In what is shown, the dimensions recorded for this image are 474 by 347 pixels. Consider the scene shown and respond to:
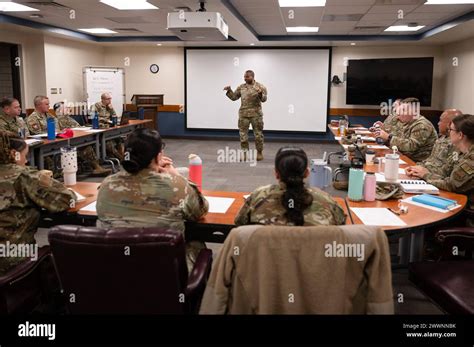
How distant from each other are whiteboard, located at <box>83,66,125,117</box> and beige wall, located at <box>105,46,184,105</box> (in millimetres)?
736

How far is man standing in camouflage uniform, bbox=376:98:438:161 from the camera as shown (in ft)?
14.9

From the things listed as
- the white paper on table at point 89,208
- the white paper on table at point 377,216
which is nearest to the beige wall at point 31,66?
the white paper on table at point 89,208

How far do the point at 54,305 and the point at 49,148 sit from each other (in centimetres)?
332

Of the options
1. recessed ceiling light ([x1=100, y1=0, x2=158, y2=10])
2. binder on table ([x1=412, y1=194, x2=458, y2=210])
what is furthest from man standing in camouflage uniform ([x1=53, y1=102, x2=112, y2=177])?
binder on table ([x1=412, y1=194, x2=458, y2=210])

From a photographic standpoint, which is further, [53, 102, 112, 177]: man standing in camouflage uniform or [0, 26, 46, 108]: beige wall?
[0, 26, 46, 108]: beige wall

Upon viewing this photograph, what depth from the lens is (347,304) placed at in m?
1.54

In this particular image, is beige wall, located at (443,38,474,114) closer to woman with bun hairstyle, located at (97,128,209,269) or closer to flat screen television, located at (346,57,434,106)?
flat screen television, located at (346,57,434,106)

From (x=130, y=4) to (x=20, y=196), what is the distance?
15.7 ft

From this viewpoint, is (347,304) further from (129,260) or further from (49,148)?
(49,148)

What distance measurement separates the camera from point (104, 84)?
32.6 feet

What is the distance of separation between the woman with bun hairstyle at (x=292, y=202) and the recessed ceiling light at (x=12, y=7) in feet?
19.0

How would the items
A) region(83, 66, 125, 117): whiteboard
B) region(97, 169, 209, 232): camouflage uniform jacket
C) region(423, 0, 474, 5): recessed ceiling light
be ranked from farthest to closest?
region(83, 66, 125, 117): whiteboard < region(423, 0, 474, 5): recessed ceiling light < region(97, 169, 209, 232): camouflage uniform jacket

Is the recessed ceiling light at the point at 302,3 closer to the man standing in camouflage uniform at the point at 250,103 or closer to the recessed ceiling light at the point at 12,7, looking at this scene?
the man standing in camouflage uniform at the point at 250,103

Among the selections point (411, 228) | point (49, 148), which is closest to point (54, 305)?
point (411, 228)
